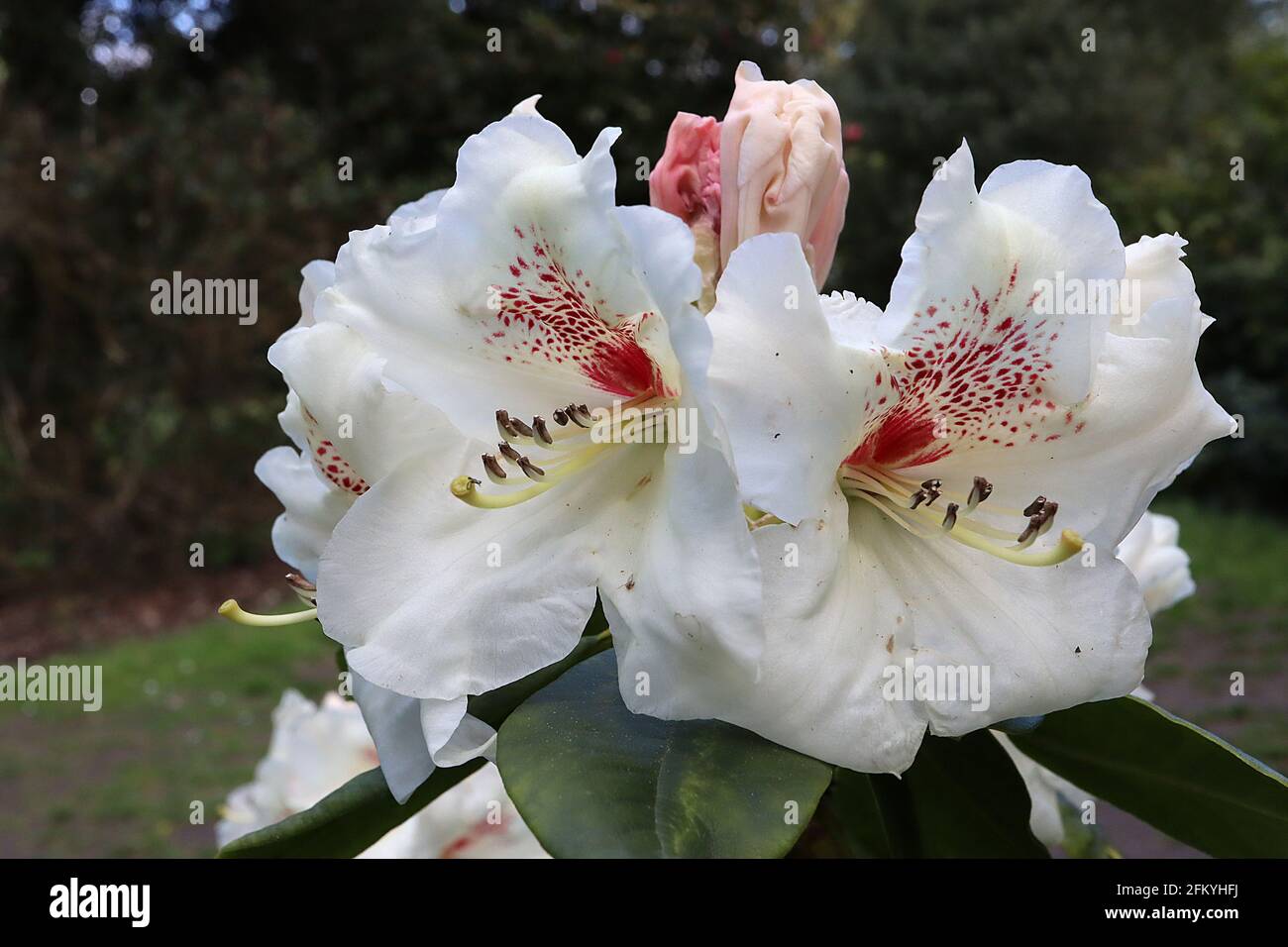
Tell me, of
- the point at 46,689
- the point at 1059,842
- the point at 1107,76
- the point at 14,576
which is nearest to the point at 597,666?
the point at 1059,842

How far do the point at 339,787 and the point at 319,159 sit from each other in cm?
718

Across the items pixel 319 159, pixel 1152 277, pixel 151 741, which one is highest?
pixel 319 159

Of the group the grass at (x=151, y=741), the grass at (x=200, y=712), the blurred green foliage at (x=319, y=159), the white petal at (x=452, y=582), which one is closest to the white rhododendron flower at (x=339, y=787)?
the white petal at (x=452, y=582)

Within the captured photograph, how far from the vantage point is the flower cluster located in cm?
72

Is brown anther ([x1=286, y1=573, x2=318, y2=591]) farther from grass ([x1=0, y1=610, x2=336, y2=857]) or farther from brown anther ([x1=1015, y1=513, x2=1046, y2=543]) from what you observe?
grass ([x1=0, y1=610, x2=336, y2=857])

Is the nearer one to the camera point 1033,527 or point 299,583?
point 1033,527

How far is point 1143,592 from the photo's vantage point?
3.79 ft

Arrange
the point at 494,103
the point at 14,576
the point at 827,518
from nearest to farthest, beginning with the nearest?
the point at 827,518 < the point at 14,576 < the point at 494,103

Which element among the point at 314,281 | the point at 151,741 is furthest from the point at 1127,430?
the point at 151,741

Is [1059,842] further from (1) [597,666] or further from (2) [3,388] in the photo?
(2) [3,388]

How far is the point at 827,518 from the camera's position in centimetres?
77

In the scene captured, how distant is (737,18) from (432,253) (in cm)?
776

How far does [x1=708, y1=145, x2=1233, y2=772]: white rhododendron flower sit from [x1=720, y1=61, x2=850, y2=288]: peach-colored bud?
5.2 inches

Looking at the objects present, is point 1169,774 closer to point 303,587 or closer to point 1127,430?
point 1127,430
